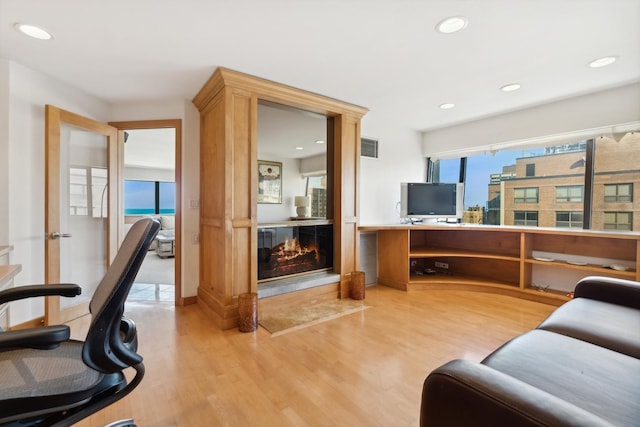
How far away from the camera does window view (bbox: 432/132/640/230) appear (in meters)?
3.15

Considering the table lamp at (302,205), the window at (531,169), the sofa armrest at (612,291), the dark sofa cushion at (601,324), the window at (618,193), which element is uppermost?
the window at (531,169)

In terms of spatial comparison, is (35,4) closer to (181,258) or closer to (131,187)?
(181,258)

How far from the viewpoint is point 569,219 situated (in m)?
3.56

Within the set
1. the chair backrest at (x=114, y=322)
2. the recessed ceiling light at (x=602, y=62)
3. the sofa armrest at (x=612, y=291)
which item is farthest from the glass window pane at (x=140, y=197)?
the recessed ceiling light at (x=602, y=62)

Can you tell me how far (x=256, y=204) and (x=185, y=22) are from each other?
60.5 inches

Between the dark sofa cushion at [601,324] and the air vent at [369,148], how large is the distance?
9.50ft

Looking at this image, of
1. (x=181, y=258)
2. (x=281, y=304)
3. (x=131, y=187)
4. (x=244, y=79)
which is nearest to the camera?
(x=244, y=79)

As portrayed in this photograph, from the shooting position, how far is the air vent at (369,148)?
4138 millimetres

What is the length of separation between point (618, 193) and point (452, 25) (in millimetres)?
2885

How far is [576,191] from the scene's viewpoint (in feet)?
11.5

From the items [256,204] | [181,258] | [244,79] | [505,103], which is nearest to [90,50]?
[244,79]

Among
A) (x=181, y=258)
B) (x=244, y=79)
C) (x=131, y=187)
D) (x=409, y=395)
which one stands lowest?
(x=409, y=395)

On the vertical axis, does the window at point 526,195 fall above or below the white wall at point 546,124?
below

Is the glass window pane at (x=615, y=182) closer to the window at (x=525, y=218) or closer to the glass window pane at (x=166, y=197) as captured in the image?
the window at (x=525, y=218)
